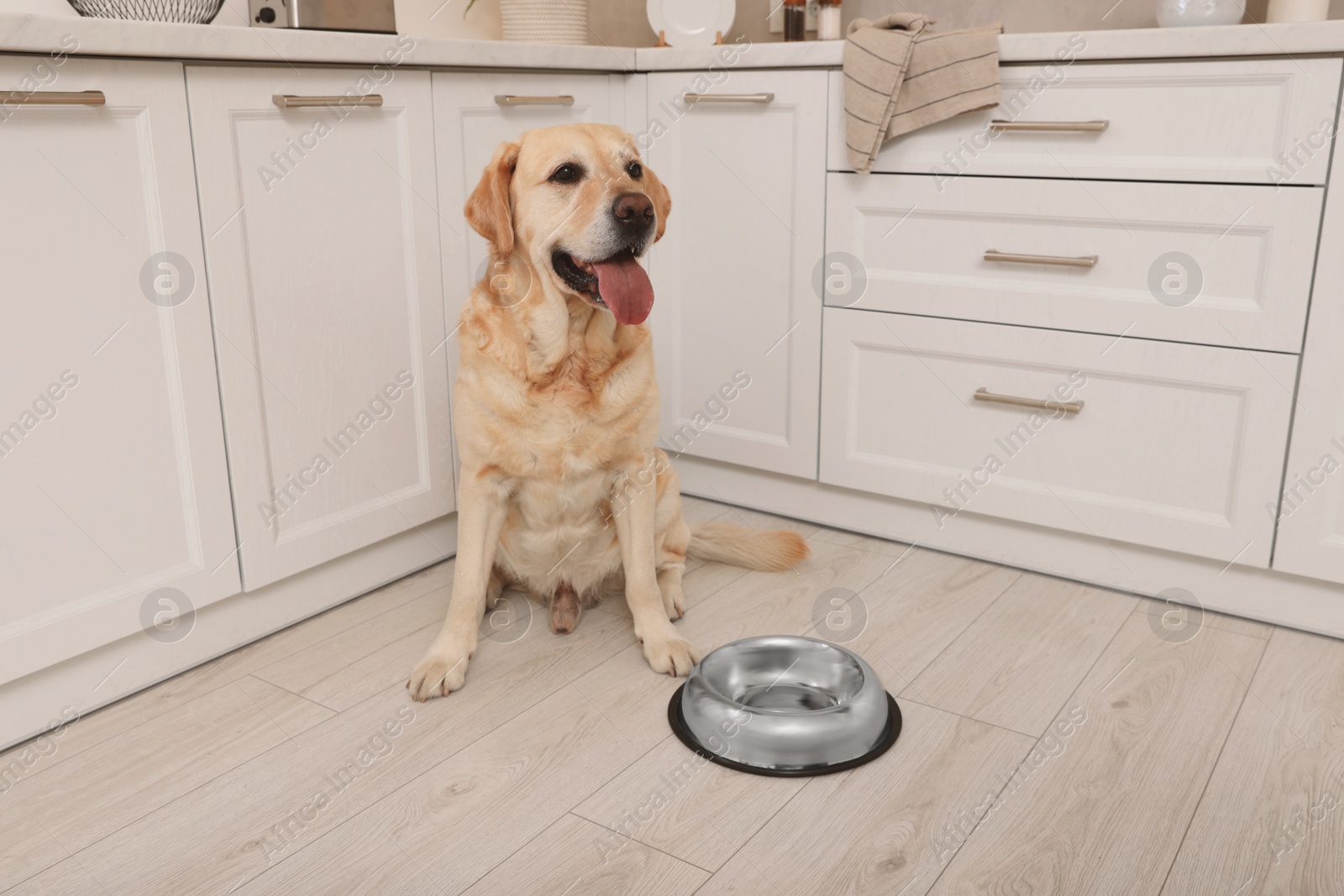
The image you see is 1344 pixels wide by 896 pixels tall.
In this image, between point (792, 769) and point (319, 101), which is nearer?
point (792, 769)

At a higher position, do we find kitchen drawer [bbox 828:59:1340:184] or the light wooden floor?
kitchen drawer [bbox 828:59:1340:184]

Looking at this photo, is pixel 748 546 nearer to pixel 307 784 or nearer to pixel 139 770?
pixel 307 784

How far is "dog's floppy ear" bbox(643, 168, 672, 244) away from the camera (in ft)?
6.16

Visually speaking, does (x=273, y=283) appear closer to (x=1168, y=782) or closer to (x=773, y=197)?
(x=773, y=197)

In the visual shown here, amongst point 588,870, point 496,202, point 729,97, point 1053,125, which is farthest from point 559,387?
point 1053,125

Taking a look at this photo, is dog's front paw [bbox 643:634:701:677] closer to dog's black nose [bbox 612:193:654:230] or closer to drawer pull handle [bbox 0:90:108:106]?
dog's black nose [bbox 612:193:654:230]

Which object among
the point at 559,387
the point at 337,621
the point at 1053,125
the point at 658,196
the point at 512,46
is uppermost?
the point at 512,46

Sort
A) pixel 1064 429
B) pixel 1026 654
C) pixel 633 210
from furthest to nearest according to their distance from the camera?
pixel 1064 429 → pixel 1026 654 → pixel 633 210

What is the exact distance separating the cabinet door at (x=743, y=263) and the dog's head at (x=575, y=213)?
0.68 meters

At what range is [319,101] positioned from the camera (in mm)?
1880

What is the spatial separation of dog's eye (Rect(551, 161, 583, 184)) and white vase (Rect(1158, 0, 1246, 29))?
121cm

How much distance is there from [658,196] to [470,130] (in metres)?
0.50

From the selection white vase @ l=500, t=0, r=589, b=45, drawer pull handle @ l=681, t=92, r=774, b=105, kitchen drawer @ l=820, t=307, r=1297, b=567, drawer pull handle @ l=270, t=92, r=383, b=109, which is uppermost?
white vase @ l=500, t=0, r=589, b=45

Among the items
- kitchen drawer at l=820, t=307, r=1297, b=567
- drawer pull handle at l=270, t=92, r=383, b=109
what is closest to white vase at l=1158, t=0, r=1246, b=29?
kitchen drawer at l=820, t=307, r=1297, b=567
